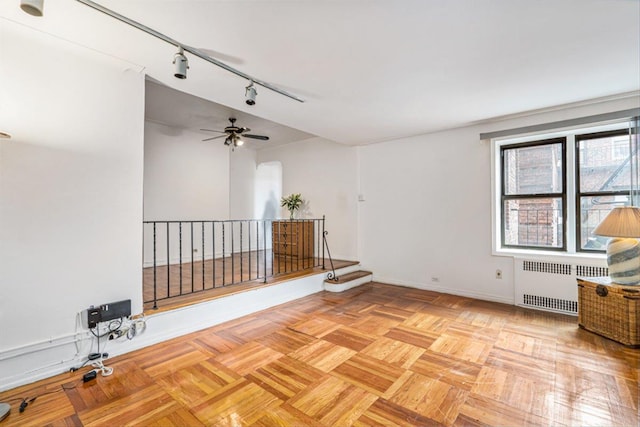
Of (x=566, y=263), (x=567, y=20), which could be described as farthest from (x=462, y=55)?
(x=566, y=263)

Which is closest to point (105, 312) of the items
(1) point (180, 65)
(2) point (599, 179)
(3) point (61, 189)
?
(3) point (61, 189)

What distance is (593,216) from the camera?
3434 mm

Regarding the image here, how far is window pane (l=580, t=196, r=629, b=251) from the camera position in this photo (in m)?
3.35

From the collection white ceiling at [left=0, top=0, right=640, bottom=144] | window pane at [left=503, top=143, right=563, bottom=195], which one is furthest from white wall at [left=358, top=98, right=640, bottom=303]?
white ceiling at [left=0, top=0, right=640, bottom=144]

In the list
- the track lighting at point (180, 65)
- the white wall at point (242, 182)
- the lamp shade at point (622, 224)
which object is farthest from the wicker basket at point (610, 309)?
the white wall at point (242, 182)

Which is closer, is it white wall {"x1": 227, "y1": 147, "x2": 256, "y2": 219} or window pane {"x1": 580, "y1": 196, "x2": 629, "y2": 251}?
window pane {"x1": 580, "y1": 196, "x2": 629, "y2": 251}

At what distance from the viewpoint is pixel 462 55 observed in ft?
7.57

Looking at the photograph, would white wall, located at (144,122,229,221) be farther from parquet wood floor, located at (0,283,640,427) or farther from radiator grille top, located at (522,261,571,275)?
radiator grille top, located at (522,261,571,275)

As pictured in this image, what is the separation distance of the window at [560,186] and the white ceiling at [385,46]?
574mm

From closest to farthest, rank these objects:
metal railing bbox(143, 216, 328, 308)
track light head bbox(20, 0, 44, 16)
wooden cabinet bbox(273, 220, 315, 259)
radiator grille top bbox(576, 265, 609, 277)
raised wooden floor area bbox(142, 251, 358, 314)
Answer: track light head bbox(20, 0, 44, 16) → raised wooden floor area bbox(142, 251, 358, 314) → radiator grille top bbox(576, 265, 609, 277) → metal railing bbox(143, 216, 328, 308) → wooden cabinet bbox(273, 220, 315, 259)

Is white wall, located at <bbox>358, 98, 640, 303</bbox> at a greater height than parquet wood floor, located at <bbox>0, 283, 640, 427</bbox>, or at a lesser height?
greater

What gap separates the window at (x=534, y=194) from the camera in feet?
12.0

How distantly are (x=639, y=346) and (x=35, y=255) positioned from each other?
199 inches

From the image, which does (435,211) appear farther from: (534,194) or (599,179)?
(599,179)
